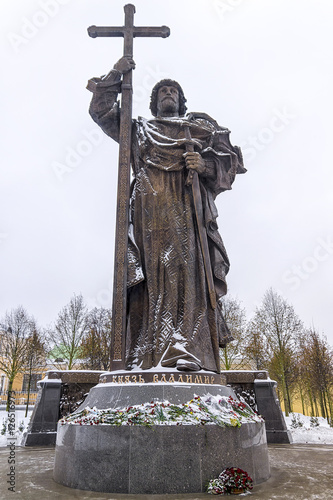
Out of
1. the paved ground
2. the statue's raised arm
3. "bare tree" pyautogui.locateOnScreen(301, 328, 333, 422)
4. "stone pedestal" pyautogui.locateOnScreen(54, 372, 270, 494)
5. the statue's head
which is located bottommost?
the paved ground

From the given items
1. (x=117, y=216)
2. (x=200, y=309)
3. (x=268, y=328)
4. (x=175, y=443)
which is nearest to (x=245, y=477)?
(x=175, y=443)

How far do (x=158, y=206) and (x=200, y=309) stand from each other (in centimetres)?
196

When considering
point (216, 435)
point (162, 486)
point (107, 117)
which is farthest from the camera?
point (107, 117)

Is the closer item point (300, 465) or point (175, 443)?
point (175, 443)

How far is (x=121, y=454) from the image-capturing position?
4.32 m

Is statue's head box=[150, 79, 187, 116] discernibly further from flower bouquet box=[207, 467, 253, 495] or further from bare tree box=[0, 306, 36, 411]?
bare tree box=[0, 306, 36, 411]

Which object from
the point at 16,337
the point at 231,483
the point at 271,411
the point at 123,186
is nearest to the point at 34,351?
the point at 16,337

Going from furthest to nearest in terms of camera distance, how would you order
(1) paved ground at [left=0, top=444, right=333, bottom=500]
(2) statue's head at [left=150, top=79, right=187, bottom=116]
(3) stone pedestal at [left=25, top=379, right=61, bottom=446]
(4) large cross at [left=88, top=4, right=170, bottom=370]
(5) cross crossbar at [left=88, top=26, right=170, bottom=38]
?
(3) stone pedestal at [left=25, top=379, right=61, bottom=446] < (2) statue's head at [left=150, top=79, right=187, bottom=116] < (5) cross crossbar at [left=88, top=26, right=170, bottom=38] < (4) large cross at [left=88, top=4, right=170, bottom=370] < (1) paved ground at [left=0, top=444, right=333, bottom=500]

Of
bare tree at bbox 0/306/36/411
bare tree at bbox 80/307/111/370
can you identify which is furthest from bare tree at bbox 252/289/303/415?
bare tree at bbox 0/306/36/411

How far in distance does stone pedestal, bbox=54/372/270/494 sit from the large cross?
1177 mm

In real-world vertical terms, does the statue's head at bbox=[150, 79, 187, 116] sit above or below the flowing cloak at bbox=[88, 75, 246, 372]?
above

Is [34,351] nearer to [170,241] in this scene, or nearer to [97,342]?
[97,342]

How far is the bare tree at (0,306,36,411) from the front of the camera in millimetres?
29484

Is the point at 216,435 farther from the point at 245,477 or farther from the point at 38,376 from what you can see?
the point at 38,376
